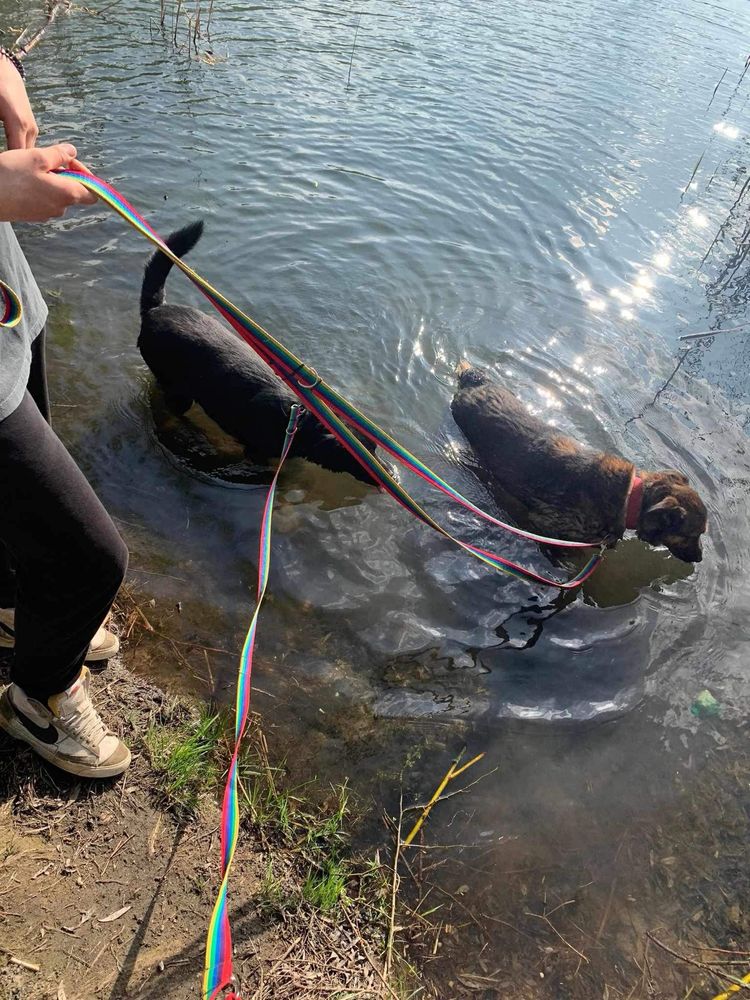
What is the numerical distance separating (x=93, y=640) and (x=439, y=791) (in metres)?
1.93

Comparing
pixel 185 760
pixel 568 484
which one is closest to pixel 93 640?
pixel 185 760

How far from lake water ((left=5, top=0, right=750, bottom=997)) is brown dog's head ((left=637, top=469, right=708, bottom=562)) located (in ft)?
1.50

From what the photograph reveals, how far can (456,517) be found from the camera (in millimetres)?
5074

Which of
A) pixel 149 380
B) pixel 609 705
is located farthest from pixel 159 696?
pixel 149 380

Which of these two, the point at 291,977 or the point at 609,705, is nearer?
the point at 291,977

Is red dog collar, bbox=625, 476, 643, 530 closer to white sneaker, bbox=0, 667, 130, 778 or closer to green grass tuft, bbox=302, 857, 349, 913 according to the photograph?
green grass tuft, bbox=302, 857, 349, 913

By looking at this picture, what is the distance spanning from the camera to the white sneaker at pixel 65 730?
2488mm

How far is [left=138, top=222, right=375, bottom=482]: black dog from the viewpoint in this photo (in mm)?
4594

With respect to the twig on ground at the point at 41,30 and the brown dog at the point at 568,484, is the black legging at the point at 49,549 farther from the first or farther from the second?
the twig on ground at the point at 41,30

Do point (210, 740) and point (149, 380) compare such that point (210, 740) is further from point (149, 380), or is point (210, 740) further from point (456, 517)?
point (149, 380)

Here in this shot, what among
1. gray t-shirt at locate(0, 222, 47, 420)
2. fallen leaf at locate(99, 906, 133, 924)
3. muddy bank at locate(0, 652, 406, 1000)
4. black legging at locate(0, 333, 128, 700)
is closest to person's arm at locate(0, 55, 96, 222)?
gray t-shirt at locate(0, 222, 47, 420)

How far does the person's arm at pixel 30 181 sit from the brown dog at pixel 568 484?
393cm

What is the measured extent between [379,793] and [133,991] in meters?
1.35

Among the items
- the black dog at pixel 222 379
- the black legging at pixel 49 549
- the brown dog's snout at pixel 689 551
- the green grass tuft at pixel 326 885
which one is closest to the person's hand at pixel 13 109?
the black legging at pixel 49 549
